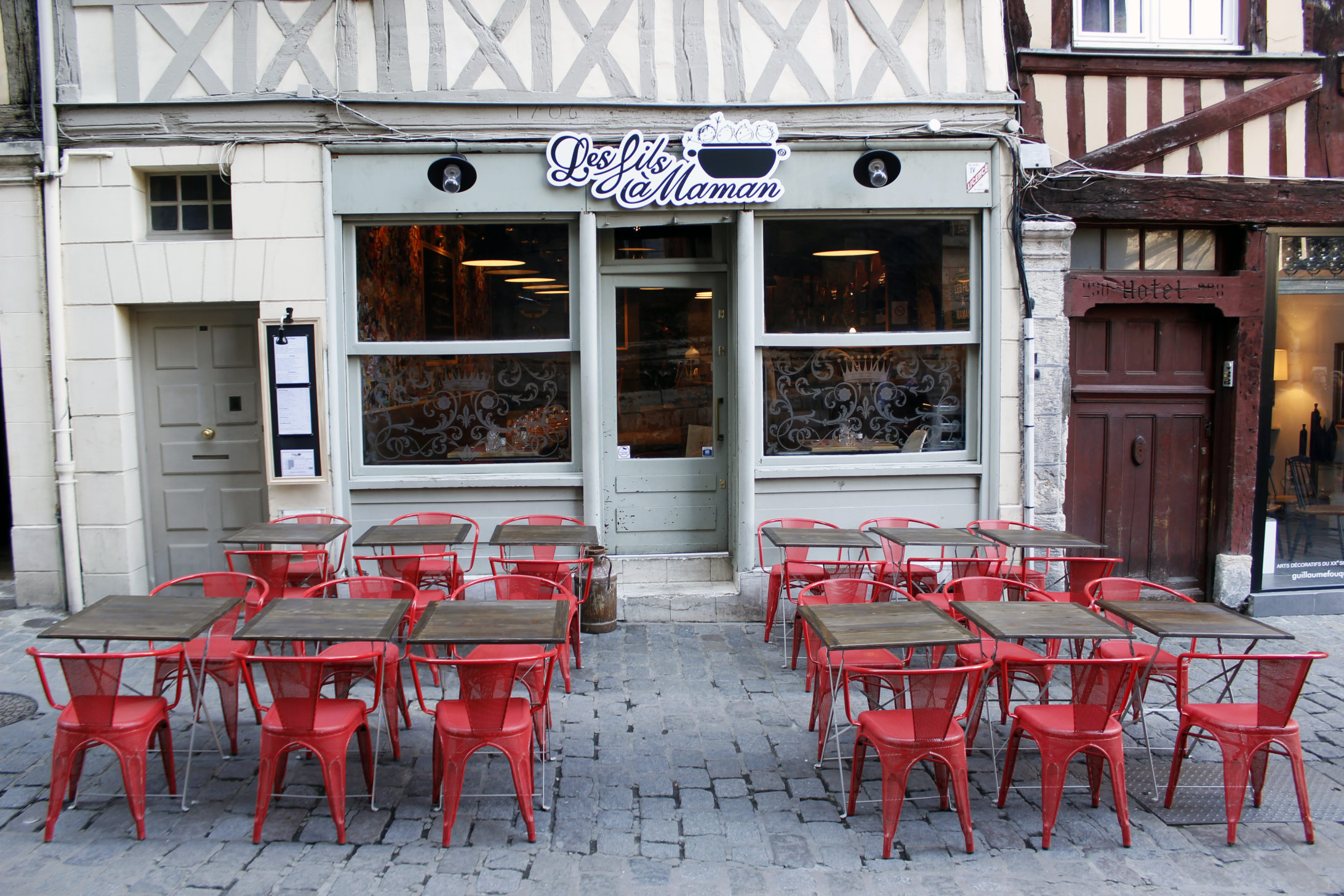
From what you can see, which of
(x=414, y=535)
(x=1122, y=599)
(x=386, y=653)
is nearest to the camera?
(x=386, y=653)

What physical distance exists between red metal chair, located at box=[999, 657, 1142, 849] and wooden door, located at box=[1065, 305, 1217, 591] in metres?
3.81

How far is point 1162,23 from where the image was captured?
7211 millimetres

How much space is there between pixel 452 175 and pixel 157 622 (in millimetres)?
4021

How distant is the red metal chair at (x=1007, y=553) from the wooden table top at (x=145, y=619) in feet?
14.7

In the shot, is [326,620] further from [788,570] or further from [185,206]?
[185,206]

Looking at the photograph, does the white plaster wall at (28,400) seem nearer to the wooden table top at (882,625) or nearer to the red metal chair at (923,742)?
the wooden table top at (882,625)

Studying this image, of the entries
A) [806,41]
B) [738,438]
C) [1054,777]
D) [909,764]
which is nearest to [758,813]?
[909,764]

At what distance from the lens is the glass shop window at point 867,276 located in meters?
7.17

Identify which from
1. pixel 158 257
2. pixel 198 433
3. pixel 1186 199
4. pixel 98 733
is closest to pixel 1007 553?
pixel 1186 199

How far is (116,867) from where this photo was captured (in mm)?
3555

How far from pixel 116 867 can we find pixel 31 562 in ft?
14.4

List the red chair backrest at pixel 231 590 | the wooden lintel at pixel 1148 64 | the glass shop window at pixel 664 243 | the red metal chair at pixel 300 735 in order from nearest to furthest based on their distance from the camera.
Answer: the red metal chair at pixel 300 735, the red chair backrest at pixel 231 590, the wooden lintel at pixel 1148 64, the glass shop window at pixel 664 243

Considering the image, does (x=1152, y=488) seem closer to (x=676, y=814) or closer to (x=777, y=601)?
(x=777, y=601)

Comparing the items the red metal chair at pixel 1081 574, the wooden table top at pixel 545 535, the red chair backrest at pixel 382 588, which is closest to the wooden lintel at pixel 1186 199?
the red metal chair at pixel 1081 574
